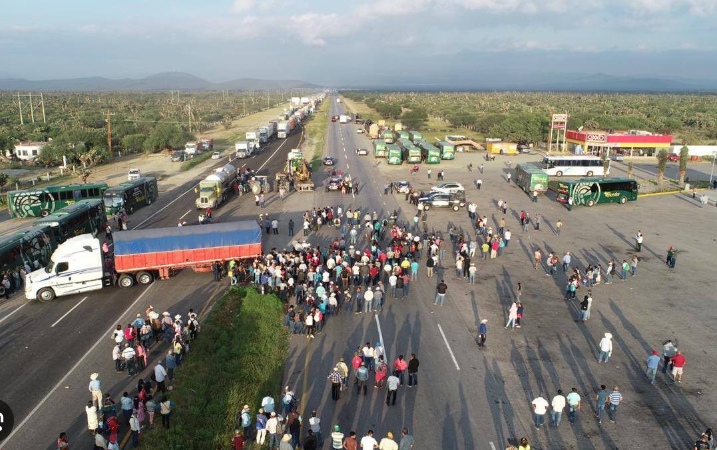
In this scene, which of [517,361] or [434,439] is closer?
[434,439]

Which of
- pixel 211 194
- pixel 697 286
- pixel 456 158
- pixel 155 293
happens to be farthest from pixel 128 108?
pixel 697 286

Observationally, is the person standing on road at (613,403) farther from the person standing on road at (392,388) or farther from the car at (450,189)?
the car at (450,189)

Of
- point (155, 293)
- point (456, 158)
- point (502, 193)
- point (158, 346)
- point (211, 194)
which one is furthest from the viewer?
point (456, 158)

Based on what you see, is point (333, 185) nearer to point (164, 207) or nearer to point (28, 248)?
point (164, 207)

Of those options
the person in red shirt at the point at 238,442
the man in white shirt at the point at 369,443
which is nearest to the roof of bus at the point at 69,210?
the person in red shirt at the point at 238,442

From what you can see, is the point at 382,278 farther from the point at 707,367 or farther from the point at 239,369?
the point at 707,367

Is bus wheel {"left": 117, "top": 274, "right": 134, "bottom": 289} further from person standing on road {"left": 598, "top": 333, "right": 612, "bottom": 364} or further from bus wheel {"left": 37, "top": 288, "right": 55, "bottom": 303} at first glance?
person standing on road {"left": 598, "top": 333, "right": 612, "bottom": 364}
